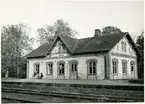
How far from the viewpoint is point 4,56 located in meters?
7.95

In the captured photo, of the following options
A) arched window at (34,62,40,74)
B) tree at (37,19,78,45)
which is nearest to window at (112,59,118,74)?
tree at (37,19,78,45)

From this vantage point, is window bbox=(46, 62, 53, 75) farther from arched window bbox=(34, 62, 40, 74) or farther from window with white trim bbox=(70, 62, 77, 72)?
window with white trim bbox=(70, 62, 77, 72)

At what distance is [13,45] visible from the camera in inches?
353

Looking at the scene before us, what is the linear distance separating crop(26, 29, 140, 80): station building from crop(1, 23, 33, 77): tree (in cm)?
295

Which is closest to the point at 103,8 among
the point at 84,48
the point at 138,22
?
the point at 138,22

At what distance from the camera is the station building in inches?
506

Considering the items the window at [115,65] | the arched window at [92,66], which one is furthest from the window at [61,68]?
the window at [115,65]

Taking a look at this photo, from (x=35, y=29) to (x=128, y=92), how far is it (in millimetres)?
3752

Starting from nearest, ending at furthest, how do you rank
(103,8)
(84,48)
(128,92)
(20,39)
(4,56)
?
1. (128,92)
2. (4,56)
3. (103,8)
4. (20,39)
5. (84,48)

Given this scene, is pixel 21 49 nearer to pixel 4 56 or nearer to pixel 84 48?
pixel 4 56

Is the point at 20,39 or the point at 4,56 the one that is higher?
the point at 20,39

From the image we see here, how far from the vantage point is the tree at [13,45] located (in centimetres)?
778

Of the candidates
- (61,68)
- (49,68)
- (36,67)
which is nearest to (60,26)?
(61,68)

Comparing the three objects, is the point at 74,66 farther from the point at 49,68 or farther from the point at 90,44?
the point at 49,68
